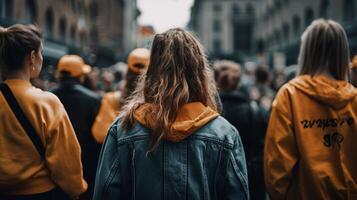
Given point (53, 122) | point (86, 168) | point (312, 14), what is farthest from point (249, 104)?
point (312, 14)

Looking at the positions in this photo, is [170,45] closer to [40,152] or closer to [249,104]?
[40,152]

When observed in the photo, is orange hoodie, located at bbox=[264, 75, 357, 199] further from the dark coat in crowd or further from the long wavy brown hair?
the dark coat in crowd

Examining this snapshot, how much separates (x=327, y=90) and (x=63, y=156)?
212cm

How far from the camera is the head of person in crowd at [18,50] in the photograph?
3.30 meters

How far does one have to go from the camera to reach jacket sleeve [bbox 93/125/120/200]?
→ 2684mm

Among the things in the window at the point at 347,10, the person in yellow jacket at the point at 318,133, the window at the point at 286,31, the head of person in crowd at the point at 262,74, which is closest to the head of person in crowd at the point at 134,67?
the person in yellow jacket at the point at 318,133

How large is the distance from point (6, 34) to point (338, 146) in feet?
8.94

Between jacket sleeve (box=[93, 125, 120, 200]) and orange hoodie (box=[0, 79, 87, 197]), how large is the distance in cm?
63

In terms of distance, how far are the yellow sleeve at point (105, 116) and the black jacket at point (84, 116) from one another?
0.23 m

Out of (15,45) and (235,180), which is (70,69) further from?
(235,180)

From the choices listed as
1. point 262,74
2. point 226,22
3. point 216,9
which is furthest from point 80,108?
point 216,9

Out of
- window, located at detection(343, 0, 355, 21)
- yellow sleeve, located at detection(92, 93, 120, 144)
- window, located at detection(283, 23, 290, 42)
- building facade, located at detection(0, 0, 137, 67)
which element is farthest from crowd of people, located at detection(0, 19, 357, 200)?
window, located at detection(283, 23, 290, 42)

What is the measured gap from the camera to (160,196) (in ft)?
8.53

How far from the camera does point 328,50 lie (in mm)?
3650
